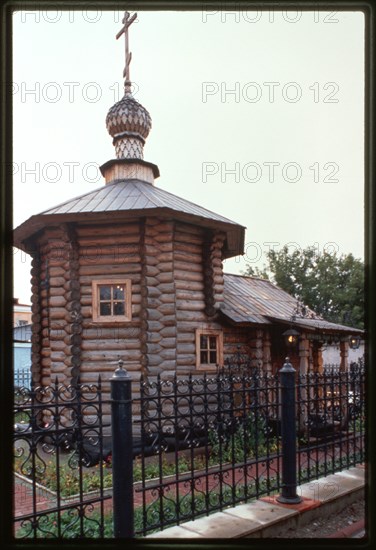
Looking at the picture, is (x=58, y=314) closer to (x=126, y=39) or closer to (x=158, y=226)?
(x=158, y=226)

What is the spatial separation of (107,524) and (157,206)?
20.9 ft

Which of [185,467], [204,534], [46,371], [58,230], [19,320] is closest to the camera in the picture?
[204,534]

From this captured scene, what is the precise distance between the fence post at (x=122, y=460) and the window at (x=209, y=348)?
6.70 m

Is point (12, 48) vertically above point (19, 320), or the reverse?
point (12, 48)

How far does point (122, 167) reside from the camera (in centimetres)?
1267

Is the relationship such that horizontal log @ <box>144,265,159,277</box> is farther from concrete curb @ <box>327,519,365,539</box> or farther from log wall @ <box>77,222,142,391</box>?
concrete curb @ <box>327,519,365,539</box>

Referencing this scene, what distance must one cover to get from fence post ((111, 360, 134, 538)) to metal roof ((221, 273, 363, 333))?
7.24 metres

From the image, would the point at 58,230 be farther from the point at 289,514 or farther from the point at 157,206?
the point at 289,514

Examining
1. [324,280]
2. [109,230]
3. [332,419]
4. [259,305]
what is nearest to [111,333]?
[109,230]

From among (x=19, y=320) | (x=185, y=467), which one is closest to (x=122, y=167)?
(x=185, y=467)

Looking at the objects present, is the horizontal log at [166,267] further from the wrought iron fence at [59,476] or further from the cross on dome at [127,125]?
the cross on dome at [127,125]

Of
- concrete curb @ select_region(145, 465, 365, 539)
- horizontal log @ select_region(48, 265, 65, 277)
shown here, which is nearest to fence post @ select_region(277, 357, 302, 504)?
concrete curb @ select_region(145, 465, 365, 539)

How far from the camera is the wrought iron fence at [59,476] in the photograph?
356 cm

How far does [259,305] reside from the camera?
46.3ft
